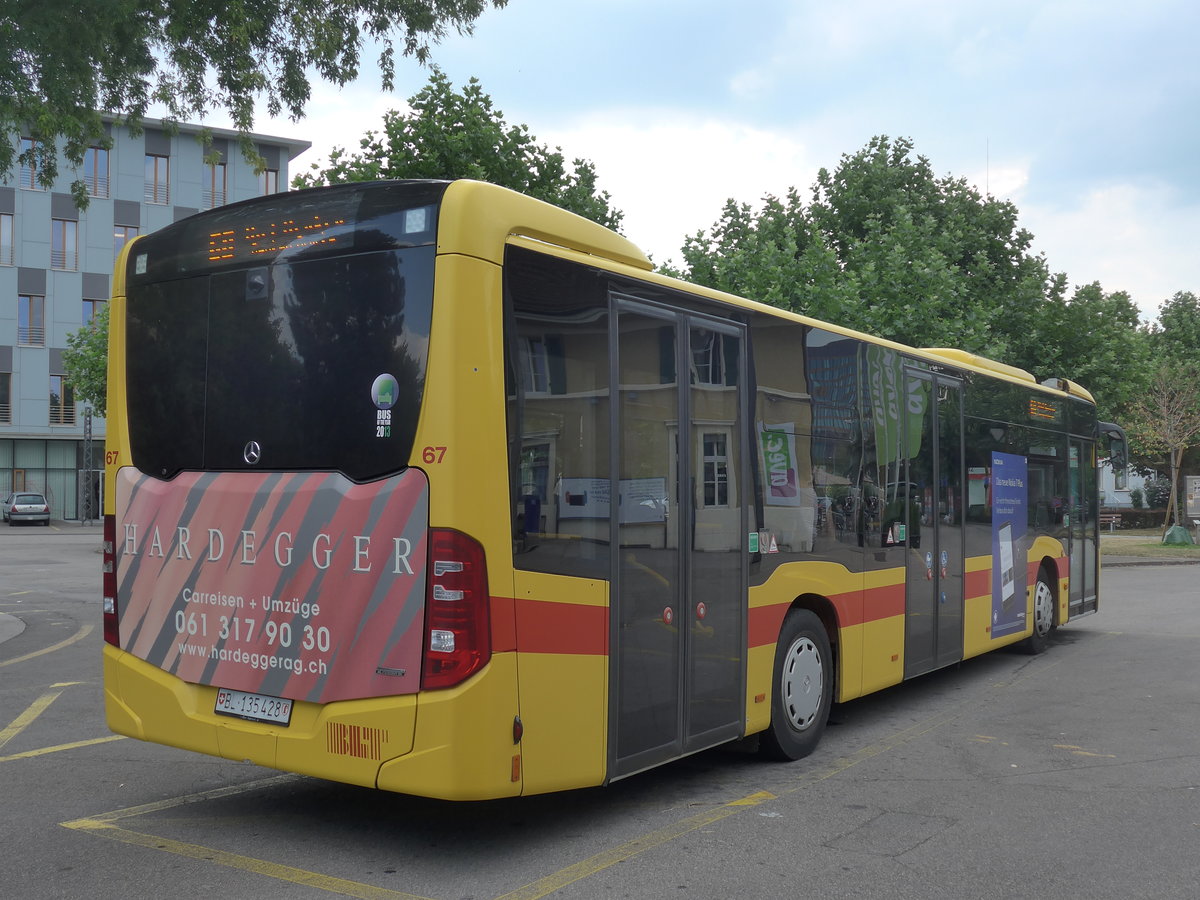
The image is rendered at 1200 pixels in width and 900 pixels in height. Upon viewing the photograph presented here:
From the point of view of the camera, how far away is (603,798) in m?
6.08

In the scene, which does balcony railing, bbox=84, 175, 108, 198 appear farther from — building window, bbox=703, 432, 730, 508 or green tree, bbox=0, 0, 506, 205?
building window, bbox=703, 432, 730, 508

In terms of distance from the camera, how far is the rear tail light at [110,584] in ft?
19.1

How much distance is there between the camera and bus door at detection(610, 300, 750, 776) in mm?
5453

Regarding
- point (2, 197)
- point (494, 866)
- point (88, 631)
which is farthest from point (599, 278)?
point (2, 197)

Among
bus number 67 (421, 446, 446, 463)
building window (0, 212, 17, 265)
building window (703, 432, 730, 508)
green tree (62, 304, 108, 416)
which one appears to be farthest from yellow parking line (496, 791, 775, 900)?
building window (0, 212, 17, 265)

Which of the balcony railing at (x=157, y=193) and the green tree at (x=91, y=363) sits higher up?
the balcony railing at (x=157, y=193)

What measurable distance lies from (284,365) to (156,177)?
52426mm

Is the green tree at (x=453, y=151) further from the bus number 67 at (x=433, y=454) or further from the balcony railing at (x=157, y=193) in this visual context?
the balcony railing at (x=157, y=193)

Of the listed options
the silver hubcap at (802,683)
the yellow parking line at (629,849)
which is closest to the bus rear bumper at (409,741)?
the yellow parking line at (629,849)

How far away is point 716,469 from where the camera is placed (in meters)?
6.23

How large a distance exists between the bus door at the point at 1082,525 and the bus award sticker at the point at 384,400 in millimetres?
9946

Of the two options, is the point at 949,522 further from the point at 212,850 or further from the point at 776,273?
the point at 776,273

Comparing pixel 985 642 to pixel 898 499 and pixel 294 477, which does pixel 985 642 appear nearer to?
pixel 898 499

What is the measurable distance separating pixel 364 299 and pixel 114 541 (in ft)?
6.82
